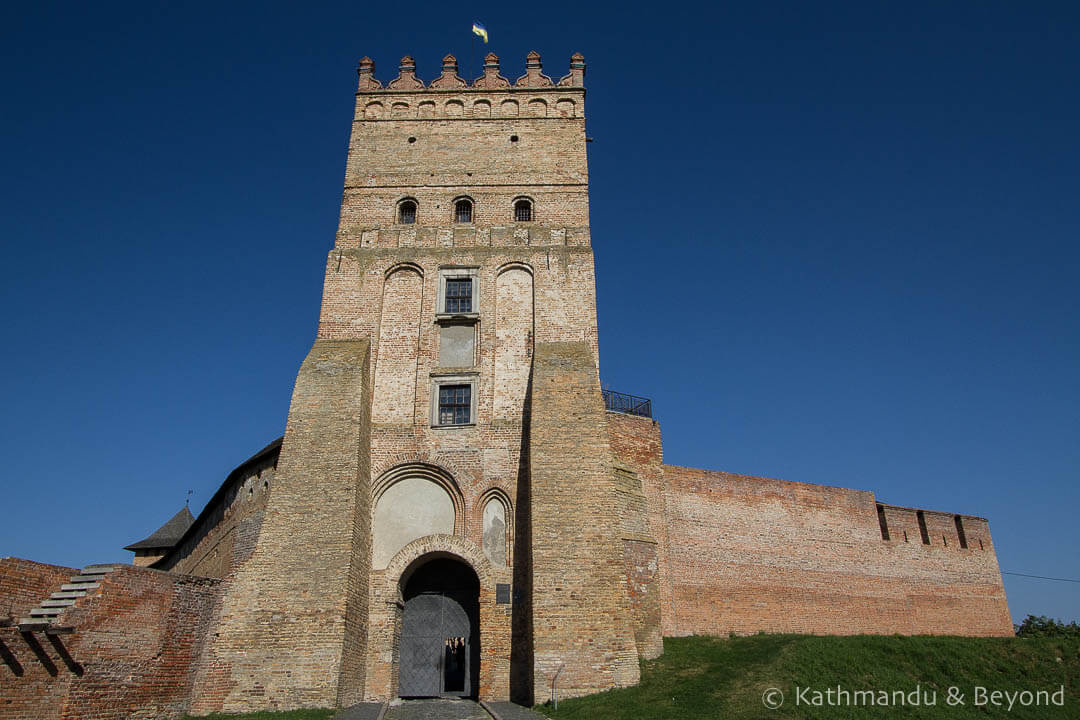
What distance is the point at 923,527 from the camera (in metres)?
26.0

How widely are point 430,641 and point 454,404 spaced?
4961mm

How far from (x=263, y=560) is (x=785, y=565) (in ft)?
48.4

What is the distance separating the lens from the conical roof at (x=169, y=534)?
37406mm

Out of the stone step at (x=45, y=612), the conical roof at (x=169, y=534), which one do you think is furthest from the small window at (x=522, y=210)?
the conical roof at (x=169, y=534)

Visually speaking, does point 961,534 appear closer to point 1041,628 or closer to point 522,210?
point 1041,628

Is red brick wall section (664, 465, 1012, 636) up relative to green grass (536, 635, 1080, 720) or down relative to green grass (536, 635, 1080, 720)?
up

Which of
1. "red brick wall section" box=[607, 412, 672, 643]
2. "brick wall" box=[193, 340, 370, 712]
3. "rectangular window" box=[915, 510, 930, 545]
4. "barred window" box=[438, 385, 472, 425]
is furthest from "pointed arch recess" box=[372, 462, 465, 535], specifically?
"rectangular window" box=[915, 510, 930, 545]

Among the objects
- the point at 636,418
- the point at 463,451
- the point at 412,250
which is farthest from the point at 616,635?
the point at 412,250

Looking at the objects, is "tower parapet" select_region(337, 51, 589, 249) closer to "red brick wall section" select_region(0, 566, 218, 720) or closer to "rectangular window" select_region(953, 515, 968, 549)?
"red brick wall section" select_region(0, 566, 218, 720)

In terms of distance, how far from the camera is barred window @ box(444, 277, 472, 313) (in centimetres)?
1817

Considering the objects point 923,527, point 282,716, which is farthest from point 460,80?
point 923,527

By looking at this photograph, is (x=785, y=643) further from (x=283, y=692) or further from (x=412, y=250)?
(x=412, y=250)

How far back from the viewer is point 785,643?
14.3 metres

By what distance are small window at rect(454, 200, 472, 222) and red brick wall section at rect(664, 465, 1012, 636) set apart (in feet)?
29.1
